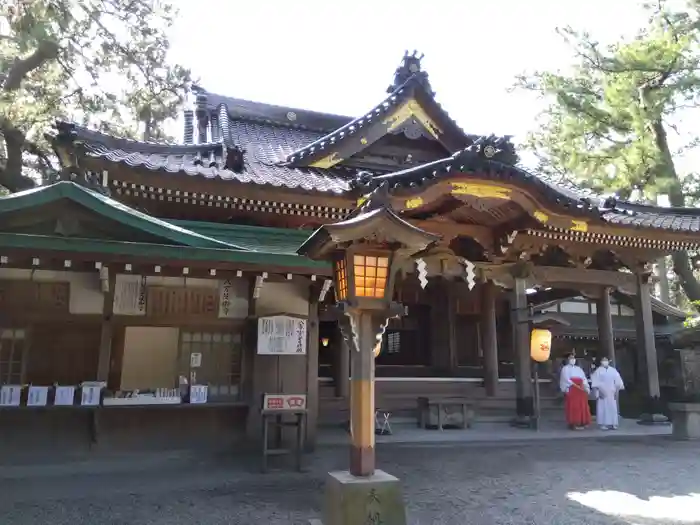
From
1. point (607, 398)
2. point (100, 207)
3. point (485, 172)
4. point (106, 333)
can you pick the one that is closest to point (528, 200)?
point (485, 172)

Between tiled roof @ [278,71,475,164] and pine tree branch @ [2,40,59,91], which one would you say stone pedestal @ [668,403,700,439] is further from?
pine tree branch @ [2,40,59,91]

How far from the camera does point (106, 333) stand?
801cm

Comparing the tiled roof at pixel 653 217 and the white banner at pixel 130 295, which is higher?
the tiled roof at pixel 653 217

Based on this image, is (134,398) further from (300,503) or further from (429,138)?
(429,138)

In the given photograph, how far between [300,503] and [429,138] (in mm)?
9754

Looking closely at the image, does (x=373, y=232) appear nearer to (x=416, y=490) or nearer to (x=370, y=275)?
(x=370, y=275)

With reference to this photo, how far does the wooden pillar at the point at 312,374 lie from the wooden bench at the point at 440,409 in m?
3.46

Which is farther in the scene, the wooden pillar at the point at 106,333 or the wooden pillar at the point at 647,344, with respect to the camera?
the wooden pillar at the point at 647,344

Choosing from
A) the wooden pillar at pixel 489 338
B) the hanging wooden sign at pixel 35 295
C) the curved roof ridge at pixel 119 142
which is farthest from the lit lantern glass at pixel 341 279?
the wooden pillar at pixel 489 338

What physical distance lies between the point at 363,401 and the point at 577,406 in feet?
26.7

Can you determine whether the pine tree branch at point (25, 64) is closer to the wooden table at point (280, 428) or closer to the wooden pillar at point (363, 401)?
the wooden table at point (280, 428)

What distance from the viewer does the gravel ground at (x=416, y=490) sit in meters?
5.61

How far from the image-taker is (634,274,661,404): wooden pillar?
41.6ft

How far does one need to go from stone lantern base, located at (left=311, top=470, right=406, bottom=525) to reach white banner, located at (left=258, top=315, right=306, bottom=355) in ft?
11.2
